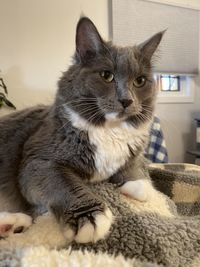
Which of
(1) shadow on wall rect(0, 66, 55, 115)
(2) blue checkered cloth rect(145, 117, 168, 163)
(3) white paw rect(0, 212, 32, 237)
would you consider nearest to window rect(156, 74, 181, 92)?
(2) blue checkered cloth rect(145, 117, 168, 163)

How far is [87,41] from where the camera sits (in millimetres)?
922

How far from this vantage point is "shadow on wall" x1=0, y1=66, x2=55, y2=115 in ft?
6.79

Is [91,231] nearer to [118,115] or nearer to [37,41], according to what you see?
[118,115]

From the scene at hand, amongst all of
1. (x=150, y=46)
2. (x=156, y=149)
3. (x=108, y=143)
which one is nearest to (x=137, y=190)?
(x=108, y=143)

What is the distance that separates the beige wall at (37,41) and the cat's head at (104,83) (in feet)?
3.59

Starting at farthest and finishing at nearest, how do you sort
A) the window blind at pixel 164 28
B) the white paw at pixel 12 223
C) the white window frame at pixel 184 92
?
the white window frame at pixel 184 92 < the window blind at pixel 164 28 < the white paw at pixel 12 223

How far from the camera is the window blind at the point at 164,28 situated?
2420mm

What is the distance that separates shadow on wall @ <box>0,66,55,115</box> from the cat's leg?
1242mm

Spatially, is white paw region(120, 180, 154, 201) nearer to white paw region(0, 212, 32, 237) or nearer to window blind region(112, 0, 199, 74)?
white paw region(0, 212, 32, 237)

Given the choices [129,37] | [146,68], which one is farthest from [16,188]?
[129,37]

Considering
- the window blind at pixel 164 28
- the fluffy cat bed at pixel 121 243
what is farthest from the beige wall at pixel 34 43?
the fluffy cat bed at pixel 121 243

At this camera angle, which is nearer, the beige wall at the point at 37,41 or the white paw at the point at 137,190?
the white paw at the point at 137,190

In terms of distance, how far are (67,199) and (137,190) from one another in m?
0.25

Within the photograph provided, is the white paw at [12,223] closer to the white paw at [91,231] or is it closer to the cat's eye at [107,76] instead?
the white paw at [91,231]
